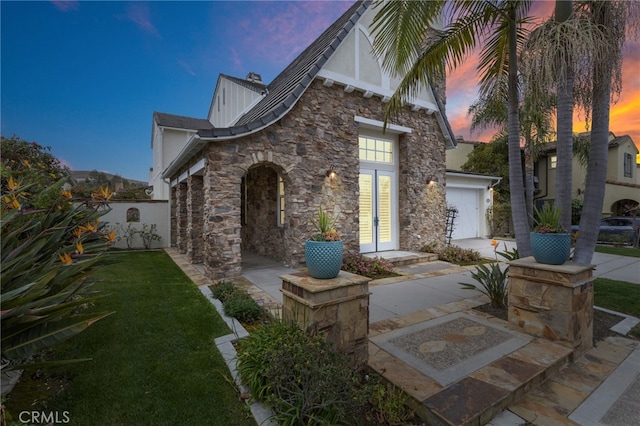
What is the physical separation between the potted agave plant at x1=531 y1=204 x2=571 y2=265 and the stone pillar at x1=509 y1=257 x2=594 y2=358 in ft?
0.34

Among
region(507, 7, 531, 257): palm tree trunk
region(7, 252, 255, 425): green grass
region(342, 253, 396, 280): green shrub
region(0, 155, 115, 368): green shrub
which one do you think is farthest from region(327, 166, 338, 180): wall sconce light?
region(0, 155, 115, 368): green shrub

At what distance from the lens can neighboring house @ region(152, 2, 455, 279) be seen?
6836 millimetres

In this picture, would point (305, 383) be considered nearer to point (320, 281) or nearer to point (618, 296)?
point (320, 281)

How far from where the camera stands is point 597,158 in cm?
413

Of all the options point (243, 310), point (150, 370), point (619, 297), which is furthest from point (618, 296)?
point (150, 370)

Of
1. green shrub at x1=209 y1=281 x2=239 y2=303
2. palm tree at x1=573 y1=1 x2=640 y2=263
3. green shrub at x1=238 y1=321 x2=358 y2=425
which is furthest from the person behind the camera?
green shrub at x1=209 y1=281 x2=239 y2=303

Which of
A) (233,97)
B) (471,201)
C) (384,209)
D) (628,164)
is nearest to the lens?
(384,209)

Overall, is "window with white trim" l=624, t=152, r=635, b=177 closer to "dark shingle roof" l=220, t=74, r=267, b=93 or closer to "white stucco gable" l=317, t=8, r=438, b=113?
"white stucco gable" l=317, t=8, r=438, b=113

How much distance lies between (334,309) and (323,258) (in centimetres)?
51

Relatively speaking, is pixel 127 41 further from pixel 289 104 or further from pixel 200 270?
pixel 200 270

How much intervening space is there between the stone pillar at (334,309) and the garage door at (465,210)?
1242cm

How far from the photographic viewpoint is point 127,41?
377 inches

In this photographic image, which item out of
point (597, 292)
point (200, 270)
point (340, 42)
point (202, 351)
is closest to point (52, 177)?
point (200, 270)

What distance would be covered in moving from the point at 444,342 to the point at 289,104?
6299mm
